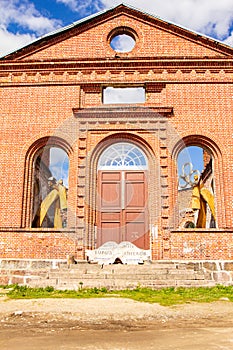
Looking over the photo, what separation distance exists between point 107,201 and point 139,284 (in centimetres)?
420

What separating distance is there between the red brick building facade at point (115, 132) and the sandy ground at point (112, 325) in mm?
4491

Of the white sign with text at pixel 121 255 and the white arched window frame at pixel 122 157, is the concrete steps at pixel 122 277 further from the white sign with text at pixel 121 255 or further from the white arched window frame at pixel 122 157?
the white arched window frame at pixel 122 157

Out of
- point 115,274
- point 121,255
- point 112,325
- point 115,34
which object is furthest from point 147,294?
point 115,34

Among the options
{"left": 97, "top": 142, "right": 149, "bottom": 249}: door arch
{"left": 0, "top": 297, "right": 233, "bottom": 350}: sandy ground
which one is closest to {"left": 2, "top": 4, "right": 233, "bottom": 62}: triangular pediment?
{"left": 97, "top": 142, "right": 149, "bottom": 249}: door arch

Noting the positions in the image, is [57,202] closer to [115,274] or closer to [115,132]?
[115,132]

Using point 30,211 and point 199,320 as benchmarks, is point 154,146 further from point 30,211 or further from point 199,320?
point 199,320

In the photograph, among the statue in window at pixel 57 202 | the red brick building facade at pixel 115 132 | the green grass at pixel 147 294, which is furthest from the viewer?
the statue in window at pixel 57 202

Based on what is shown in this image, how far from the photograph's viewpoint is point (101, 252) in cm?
1229

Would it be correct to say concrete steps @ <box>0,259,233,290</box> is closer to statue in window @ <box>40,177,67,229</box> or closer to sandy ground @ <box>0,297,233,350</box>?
sandy ground @ <box>0,297,233,350</box>

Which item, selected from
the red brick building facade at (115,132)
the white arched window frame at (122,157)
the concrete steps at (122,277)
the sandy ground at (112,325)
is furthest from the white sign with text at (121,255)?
the sandy ground at (112,325)

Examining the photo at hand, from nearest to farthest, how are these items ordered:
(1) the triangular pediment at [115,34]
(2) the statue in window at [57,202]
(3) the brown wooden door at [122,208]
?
(3) the brown wooden door at [122,208]
(2) the statue in window at [57,202]
(1) the triangular pediment at [115,34]

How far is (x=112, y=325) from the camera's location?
5785 millimetres

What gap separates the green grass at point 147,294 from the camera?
8.23 m

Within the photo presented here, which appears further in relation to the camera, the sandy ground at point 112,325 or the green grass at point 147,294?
the green grass at point 147,294
